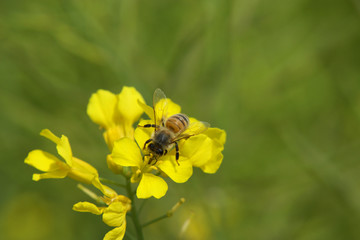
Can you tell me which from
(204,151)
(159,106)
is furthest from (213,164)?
(159,106)

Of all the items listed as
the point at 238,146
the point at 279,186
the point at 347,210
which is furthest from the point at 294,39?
the point at 347,210

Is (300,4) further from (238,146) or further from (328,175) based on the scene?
(328,175)

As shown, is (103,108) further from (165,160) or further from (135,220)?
(135,220)

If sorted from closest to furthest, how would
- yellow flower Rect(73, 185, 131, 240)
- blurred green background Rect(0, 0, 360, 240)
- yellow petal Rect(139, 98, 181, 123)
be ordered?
yellow flower Rect(73, 185, 131, 240) < yellow petal Rect(139, 98, 181, 123) < blurred green background Rect(0, 0, 360, 240)

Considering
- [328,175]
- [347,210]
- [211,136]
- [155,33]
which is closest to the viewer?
[211,136]

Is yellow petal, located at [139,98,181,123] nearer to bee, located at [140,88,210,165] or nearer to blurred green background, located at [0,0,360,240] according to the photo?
bee, located at [140,88,210,165]

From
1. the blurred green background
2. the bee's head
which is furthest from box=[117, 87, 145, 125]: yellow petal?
the blurred green background

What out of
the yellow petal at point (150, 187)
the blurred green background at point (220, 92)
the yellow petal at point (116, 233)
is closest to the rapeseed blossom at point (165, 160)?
the yellow petal at point (150, 187)
